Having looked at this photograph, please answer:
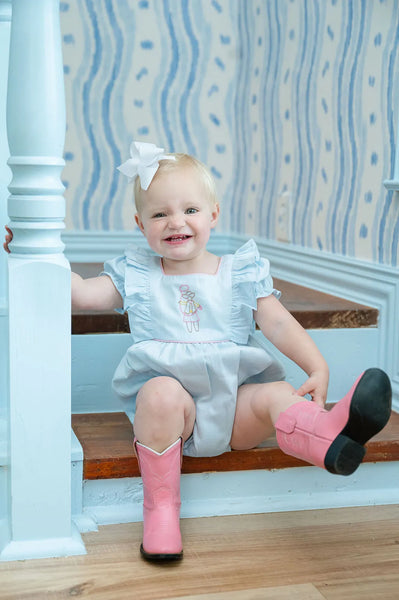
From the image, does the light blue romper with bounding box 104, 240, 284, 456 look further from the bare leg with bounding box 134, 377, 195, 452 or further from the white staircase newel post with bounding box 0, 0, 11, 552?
the white staircase newel post with bounding box 0, 0, 11, 552

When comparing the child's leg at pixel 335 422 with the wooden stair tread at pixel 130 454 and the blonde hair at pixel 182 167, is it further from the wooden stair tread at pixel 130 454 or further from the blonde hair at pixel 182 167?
the blonde hair at pixel 182 167

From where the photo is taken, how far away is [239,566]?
123 cm

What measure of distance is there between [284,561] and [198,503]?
0.22 m

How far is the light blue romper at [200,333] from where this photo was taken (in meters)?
1.37

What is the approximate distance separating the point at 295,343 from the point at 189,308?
201 millimetres

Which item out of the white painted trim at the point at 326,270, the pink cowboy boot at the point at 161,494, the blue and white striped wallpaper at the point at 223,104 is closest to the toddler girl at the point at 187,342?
the pink cowboy boot at the point at 161,494

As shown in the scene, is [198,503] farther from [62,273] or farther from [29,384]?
[62,273]

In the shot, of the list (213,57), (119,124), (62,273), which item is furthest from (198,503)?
(213,57)

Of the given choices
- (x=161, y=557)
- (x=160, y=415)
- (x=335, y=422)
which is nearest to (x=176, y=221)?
(x=160, y=415)

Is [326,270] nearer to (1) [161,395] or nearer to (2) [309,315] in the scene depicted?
(2) [309,315]

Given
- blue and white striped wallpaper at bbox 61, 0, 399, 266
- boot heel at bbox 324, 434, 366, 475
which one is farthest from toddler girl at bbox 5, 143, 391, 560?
blue and white striped wallpaper at bbox 61, 0, 399, 266

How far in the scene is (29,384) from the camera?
1.22 m

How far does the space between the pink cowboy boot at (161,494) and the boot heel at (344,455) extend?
0.28 metres

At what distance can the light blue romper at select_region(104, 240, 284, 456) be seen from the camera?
137 cm
